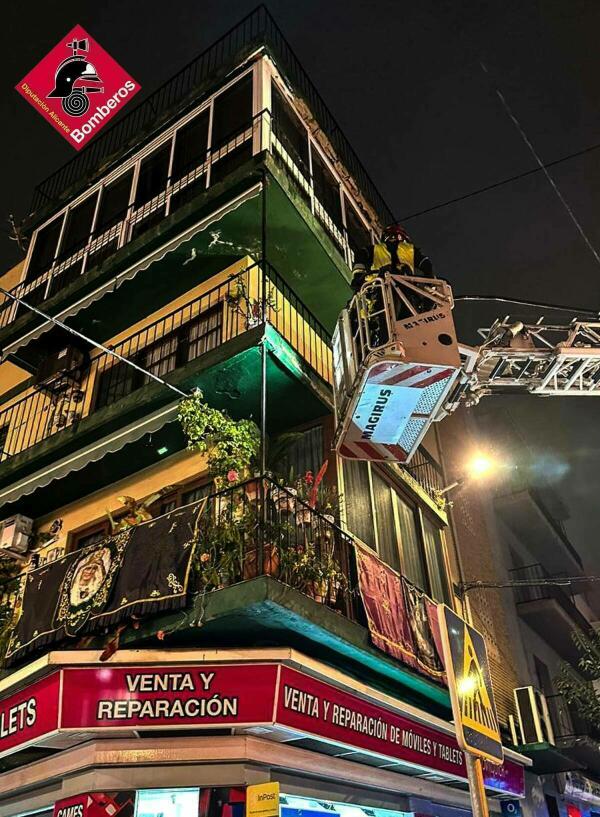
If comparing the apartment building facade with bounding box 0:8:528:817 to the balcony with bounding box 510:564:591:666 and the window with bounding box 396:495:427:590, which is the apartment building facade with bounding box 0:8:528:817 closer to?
the window with bounding box 396:495:427:590

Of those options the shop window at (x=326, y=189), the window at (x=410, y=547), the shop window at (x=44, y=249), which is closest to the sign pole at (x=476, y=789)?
the window at (x=410, y=547)

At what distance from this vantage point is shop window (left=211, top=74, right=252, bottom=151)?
13.0 m

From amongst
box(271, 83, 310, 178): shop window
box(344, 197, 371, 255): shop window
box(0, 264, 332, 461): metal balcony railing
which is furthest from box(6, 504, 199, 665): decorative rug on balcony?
box(344, 197, 371, 255): shop window

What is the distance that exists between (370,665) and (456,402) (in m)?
4.06

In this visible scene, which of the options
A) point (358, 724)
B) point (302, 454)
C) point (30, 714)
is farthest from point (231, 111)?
point (358, 724)

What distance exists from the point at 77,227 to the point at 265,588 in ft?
40.2

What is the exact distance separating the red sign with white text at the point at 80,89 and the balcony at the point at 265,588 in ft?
31.3

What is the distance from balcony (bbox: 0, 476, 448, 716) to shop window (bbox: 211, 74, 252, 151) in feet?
26.0

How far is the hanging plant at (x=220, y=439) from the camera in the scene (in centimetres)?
926

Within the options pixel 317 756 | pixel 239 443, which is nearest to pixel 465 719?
pixel 317 756

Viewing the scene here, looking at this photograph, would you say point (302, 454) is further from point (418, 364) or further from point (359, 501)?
point (418, 364)

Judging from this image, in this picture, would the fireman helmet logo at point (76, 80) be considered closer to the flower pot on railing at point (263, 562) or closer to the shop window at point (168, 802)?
A: the flower pot on railing at point (263, 562)

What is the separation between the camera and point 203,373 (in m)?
10.1

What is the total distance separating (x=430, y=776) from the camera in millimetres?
11062
